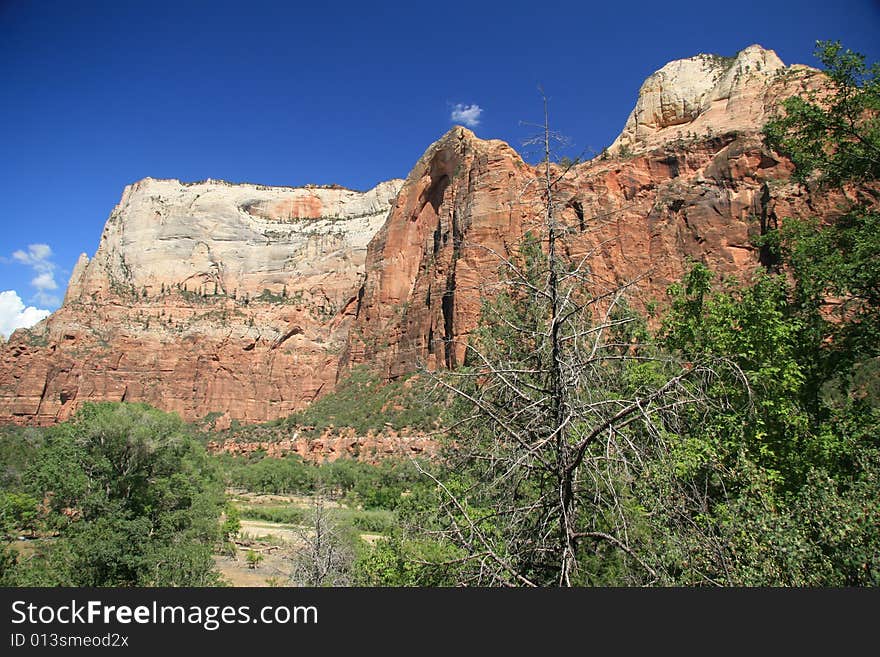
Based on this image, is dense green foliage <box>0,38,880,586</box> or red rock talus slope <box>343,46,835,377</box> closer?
dense green foliage <box>0,38,880,586</box>

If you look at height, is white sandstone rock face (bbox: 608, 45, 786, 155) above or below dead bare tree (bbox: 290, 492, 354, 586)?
above

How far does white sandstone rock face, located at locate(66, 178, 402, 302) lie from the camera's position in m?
118

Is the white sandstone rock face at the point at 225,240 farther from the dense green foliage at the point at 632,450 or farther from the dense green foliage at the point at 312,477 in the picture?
the dense green foliage at the point at 632,450

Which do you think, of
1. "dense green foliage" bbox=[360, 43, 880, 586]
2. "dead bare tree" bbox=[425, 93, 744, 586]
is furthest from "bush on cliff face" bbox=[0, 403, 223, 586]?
"dead bare tree" bbox=[425, 93, 744, 586]

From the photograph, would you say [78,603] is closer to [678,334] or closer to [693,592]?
[693,592]

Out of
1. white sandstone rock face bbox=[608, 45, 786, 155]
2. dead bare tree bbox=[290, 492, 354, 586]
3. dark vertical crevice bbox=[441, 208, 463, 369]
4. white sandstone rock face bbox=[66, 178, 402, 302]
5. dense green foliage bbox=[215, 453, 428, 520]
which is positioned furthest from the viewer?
white sandstone rock face bbox=[66, 178, 402, 302]

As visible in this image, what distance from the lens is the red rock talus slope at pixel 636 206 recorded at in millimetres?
52156

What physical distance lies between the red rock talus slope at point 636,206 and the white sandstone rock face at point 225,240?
133ft

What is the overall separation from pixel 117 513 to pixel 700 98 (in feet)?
260

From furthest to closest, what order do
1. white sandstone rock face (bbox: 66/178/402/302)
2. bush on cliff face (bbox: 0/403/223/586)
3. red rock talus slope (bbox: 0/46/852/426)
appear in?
white sandstone rock face (bbox: 66/178/402/302) → red rock talus slope (bbox: 0/46/852/426) → bush on cliff face (bbox: 0/403/223/586)

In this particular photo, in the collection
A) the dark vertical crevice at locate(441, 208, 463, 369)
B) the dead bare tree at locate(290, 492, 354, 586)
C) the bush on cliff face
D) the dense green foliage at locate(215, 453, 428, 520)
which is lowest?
the dead bare tree at locate(290, 492, 354, 586)

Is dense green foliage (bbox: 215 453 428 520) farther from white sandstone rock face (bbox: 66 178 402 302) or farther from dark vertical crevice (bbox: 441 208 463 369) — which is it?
white sandstone rock face (bbox: 66 178 402 302)

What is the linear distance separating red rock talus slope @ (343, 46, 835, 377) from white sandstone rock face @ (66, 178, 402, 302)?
4064cm

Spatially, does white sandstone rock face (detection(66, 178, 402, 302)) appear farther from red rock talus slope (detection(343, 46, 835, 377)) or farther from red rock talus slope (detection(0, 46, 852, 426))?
red rock talus slope (detection(343, 46, 835, 377))
